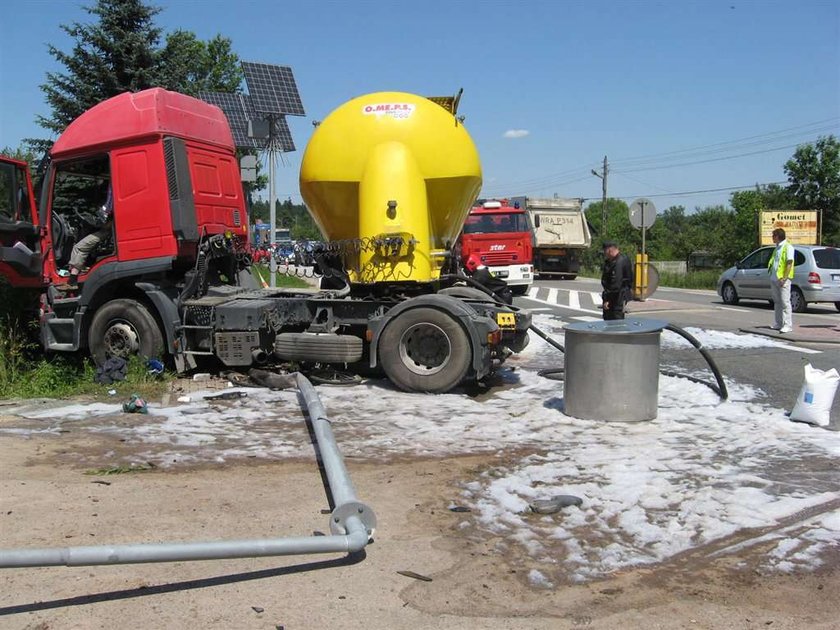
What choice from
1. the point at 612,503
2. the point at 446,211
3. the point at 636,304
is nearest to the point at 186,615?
the point at 612,503

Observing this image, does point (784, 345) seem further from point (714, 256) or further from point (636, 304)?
point (714, 256)

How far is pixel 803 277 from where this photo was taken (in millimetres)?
18453

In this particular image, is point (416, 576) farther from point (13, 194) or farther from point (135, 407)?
point (13, 194)

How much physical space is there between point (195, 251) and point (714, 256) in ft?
143

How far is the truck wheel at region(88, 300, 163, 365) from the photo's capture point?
29.0ft

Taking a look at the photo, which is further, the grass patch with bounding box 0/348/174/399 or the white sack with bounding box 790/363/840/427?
the grass patch with bounding box 0/348/174/399

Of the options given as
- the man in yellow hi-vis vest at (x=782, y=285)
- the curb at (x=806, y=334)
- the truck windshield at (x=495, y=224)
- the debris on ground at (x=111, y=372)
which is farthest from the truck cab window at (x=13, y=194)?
the truck windshield at (x=495, y=224)

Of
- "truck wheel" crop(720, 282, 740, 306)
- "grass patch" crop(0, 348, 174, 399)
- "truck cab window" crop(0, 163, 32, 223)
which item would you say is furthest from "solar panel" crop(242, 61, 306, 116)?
"truck wheel" crop(720, 282, 740, 306)

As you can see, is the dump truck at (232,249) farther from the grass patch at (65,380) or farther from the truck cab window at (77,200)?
the grass patch at (65,380)

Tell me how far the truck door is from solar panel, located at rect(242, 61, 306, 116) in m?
6.11

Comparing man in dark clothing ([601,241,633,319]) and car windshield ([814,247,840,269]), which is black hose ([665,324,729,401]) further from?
car windshield ([814,247,840,269])

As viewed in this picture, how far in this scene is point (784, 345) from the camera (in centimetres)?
1191

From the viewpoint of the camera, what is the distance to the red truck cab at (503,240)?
22.3 m

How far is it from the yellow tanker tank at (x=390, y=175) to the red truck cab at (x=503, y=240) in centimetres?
1341
